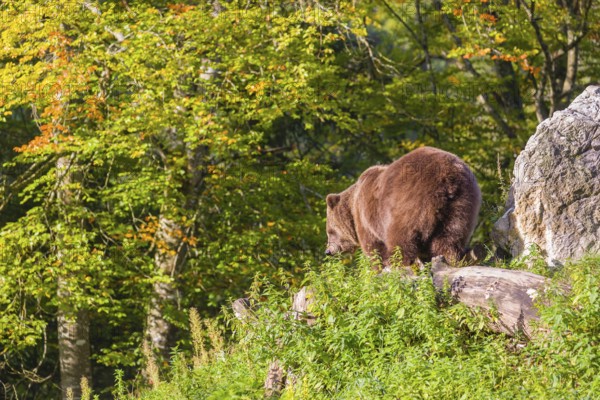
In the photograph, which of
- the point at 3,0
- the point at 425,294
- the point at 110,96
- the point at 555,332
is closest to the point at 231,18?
the point at 110,96

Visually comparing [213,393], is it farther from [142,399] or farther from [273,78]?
[273,78]

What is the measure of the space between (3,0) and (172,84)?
3656 mm

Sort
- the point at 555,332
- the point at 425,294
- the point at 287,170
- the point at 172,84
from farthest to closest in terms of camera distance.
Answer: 1. the point at 287,170
2. the point at 172,84
3. the point at 425,294
4. the point at 555,332

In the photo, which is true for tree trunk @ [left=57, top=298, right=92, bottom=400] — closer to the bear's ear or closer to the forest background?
the forest background

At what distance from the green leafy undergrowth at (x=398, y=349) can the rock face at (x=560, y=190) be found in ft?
3.92

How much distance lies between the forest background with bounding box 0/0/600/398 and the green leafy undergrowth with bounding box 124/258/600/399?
17.0 feet

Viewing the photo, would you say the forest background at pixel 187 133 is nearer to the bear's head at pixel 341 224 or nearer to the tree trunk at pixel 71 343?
the tree trunk at pixel 71 343

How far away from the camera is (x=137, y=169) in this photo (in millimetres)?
17656

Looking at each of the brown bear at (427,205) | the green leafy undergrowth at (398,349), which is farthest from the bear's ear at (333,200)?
the green leafy undergrowth at (398,349)

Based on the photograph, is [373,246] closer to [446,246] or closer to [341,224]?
[446,246]

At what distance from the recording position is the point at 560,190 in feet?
30.1

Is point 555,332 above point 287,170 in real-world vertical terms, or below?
above

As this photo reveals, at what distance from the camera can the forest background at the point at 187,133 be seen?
49.3 feet

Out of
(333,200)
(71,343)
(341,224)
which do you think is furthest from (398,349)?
(71,343)
